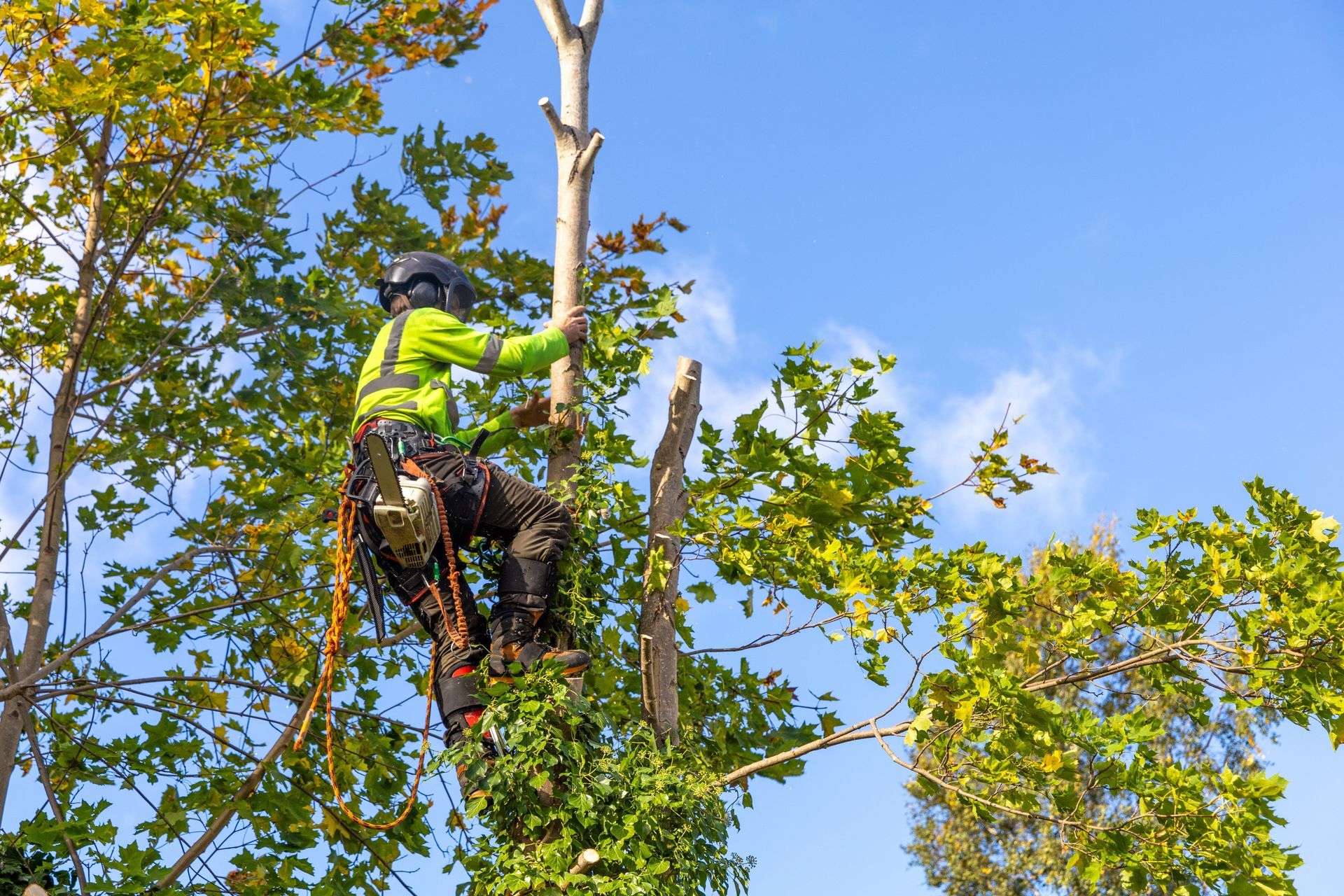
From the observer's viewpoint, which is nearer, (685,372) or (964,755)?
(964,755)

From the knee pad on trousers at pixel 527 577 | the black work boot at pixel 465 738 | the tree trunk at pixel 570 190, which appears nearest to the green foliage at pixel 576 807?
the black work boot at pixel 465 738

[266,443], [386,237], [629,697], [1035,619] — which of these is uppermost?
[1035,619]

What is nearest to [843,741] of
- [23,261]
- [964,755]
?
[964,755]

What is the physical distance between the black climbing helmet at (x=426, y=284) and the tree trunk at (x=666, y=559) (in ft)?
3.85

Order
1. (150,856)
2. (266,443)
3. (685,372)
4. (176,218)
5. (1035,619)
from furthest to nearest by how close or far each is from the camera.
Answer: (1035,619)
(176,218)
(266,443)
(150,856)
(685,372)

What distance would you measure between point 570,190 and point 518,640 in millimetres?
2458

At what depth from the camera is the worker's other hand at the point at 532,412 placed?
255 inches

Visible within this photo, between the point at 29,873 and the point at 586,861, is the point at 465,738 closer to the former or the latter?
the point at 586,861

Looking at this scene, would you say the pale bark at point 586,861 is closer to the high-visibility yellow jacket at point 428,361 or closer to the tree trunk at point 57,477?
the high-visibility yellow jacket at point 428,361

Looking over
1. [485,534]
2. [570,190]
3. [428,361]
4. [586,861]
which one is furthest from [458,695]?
[570,190]

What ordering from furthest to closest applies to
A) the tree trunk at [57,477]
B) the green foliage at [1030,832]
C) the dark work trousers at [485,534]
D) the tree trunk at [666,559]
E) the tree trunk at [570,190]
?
the green foliage at [1030,832] < the tree trunk at [57,477] < the tree trunk at [570,190] < the tree trunk at [666,559] < the dark work trousers at [485,534]

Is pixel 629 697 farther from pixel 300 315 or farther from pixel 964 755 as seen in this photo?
pixel 300 315

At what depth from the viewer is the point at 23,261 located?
10.5 metres

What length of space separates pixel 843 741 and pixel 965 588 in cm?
83
